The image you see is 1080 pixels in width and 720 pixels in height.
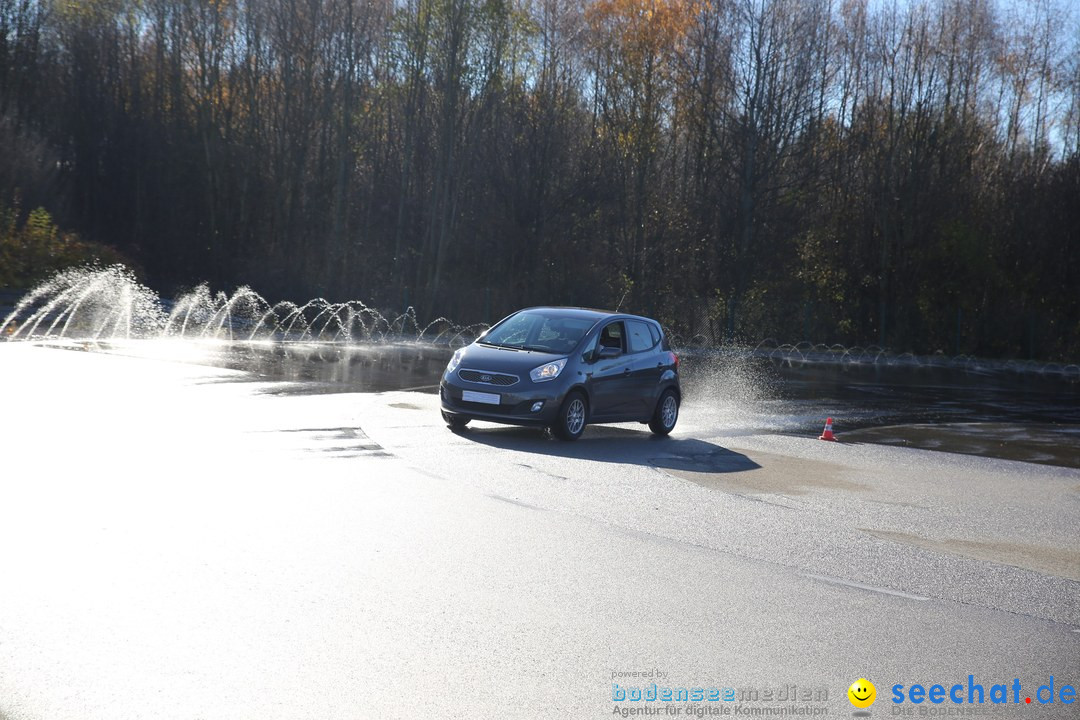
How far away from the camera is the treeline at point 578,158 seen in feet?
149

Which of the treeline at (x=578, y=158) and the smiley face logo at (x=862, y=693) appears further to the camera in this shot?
the treeline at (x=578, y=158)

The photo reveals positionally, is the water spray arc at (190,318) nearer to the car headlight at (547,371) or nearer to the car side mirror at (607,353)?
the car side mirror at (607,353)

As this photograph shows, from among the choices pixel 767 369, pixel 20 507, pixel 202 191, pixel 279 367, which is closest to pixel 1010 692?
pixel 20 507

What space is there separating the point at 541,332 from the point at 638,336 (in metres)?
1.60

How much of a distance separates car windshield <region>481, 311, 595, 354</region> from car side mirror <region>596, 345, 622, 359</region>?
0.34 metres

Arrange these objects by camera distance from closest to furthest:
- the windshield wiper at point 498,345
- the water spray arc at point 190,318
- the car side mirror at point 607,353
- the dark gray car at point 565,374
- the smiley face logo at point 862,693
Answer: the smiley face logo at point 862,693
the dark gray car at point 565,374
the windshield wiper at point 498,345
the car side mirror at point 607,353
the water spray arc at point 190,318

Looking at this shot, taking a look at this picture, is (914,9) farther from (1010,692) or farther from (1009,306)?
(1010,692)

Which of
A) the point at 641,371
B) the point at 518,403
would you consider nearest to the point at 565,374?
the point at 518,403

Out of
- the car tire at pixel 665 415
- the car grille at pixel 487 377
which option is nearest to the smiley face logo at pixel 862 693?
the car grille at pixel 487 377

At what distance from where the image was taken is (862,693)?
6023 millimetres

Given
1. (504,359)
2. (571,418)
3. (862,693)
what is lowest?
(862,693)

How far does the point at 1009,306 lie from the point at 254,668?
1697 inches

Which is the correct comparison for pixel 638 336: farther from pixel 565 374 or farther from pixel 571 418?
pixel 571 418

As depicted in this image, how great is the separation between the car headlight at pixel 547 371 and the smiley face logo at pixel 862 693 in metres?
10.1
